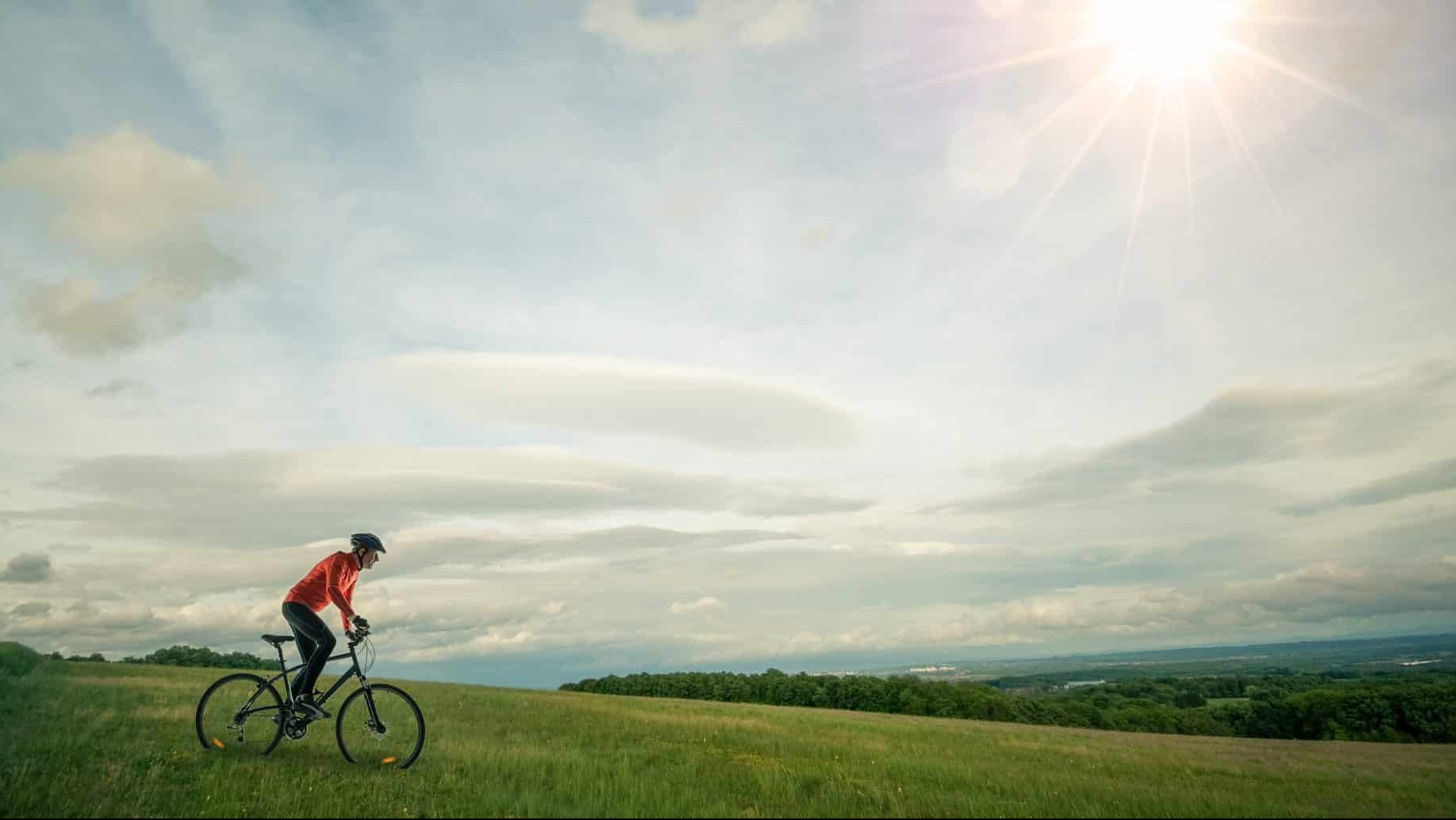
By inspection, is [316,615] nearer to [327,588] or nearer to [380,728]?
[327,588]

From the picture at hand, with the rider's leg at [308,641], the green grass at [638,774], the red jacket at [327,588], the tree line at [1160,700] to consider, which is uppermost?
the red jacket at [327,588]

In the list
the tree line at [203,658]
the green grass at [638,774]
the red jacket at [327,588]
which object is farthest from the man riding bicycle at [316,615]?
the tree line at [203,658]

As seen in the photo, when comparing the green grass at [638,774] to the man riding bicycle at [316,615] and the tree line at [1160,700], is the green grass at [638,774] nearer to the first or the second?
the man riding bicycle at [316,615]

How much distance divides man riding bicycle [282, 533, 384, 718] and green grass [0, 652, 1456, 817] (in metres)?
1.12

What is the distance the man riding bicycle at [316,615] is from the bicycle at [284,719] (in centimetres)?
14

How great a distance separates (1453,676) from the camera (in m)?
59.1

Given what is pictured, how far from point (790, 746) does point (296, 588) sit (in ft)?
38.8

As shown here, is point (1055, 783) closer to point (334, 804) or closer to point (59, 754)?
point (334, 804)

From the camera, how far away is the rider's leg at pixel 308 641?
12758 mm

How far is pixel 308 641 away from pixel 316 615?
472 millimetres

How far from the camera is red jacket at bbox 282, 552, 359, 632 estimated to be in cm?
1287

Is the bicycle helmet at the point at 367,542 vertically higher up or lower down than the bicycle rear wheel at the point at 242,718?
higher up

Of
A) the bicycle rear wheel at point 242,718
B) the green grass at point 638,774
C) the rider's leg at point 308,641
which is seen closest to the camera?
the green grass at point 638,774

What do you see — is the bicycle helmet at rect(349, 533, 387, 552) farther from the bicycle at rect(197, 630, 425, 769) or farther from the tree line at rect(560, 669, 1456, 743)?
the tree line at rect(560, 669, 1456, 743)
